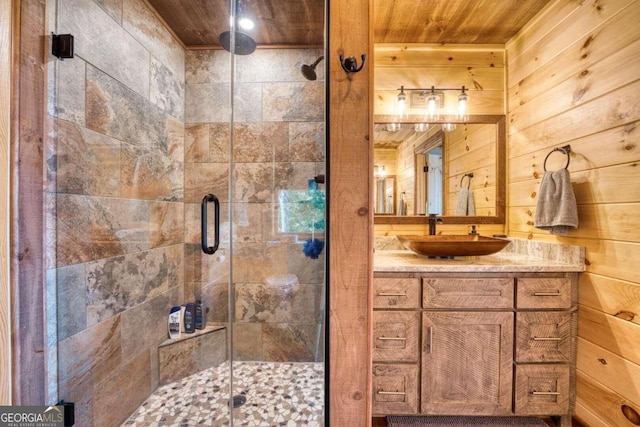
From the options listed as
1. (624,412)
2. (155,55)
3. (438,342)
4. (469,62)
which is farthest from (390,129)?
(624,412)

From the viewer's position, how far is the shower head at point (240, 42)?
1.70 metres

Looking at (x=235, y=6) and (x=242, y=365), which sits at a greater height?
(x=235, y=6)

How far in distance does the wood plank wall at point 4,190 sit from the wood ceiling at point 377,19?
2.83 ft

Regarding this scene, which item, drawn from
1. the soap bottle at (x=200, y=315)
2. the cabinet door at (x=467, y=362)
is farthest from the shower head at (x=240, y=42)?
the cabinet door at (x=467, y=362)

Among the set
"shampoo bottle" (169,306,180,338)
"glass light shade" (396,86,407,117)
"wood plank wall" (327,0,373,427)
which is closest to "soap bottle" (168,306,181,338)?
"shampoo bottle" (169,306,180,338)

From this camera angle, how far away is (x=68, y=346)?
1104mm

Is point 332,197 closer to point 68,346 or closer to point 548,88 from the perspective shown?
point 68,346

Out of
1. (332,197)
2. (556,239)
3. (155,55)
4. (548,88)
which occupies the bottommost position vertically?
(556,239)

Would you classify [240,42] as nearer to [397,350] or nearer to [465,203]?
[465,203]

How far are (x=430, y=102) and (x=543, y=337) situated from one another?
1635 millimetres

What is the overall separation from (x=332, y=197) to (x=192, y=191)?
4.40ft

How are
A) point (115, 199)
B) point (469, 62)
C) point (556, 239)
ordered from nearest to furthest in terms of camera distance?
1. point (115, 199)
2. point (556, 239)
3. point (469, 62)

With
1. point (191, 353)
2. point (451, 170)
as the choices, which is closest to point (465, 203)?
point (451, 170)

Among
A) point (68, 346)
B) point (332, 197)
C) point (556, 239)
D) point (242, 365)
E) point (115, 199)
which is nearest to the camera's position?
point (332, 197)
